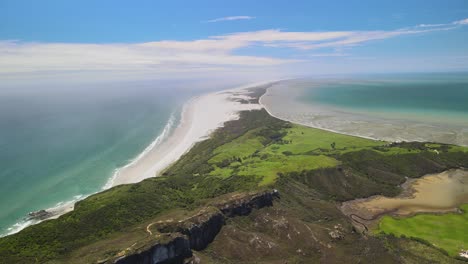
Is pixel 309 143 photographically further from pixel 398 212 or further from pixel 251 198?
pixel 251 198

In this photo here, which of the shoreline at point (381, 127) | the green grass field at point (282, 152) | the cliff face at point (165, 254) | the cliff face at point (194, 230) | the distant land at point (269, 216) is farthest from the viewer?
the shoreline at point (381, 127)

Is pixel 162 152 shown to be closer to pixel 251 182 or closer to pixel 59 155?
pixel 59 155

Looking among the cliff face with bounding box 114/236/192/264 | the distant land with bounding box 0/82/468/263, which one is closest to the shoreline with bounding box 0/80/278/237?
the distant land with bounding box 0/82/468/263

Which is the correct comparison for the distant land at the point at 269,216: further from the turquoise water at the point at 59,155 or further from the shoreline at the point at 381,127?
the shoreline at the point at 381,127

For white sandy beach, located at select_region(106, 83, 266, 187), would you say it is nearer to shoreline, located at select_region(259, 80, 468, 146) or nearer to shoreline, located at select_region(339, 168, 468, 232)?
shoreline, located at select_region(259, 80, 468, 146)

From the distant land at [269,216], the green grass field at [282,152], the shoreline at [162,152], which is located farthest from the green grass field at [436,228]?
the shoreline at [162,152]

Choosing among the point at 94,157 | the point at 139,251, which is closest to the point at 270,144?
the point at 94,157
